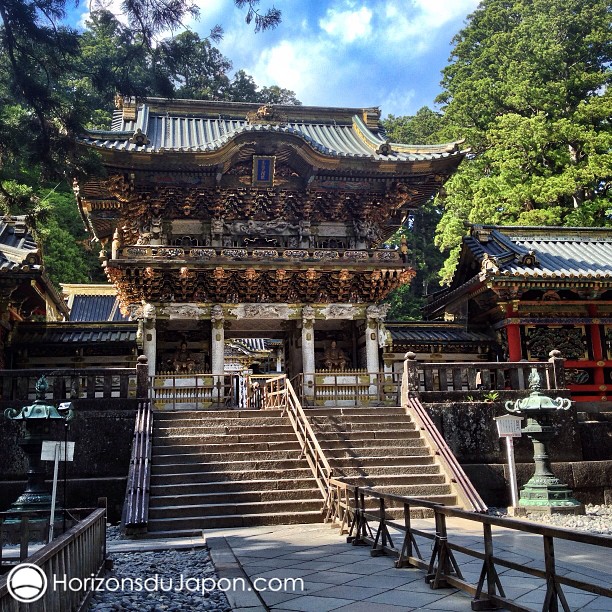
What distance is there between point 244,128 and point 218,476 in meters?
10.1

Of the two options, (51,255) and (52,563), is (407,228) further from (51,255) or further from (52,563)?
(52,563)

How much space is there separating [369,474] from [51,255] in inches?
832

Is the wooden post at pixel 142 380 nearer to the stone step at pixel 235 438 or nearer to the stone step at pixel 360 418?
the stone step at pixel 235 438

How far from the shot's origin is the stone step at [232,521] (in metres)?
10.8

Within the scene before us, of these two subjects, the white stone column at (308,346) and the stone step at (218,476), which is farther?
the white stone column at (308,346)

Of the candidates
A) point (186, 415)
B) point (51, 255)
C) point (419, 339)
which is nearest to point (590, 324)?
point (419, 339)

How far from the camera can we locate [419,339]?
1956cm

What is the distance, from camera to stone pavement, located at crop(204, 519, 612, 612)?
18.9ft

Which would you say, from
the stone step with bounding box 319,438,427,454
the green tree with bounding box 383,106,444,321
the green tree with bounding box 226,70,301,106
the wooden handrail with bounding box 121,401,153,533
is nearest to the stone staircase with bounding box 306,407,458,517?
the stone step with bounding box 319,438,427,454

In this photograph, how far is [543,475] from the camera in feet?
40.7

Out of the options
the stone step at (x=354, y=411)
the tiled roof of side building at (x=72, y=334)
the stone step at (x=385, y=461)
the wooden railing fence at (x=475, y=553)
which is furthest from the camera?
the tiled roof of side building at (x=72, y=334)

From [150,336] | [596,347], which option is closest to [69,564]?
[150,336]

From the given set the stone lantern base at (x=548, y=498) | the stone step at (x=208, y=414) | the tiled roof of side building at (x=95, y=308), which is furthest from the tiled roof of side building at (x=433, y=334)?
the tiled roof of side building at (x=95, y=308)

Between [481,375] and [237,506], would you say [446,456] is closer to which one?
[481,375]
